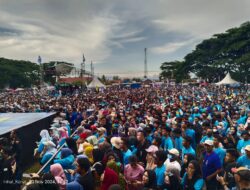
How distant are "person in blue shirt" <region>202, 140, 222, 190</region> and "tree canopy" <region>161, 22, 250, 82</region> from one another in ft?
155

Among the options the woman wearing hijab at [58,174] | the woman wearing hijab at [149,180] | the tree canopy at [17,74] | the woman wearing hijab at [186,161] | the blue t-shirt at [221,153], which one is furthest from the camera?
the tree canopy at [17,74]

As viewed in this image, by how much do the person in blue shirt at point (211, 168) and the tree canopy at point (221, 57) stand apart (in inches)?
1865

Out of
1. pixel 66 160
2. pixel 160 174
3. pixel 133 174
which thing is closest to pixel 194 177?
pixel 160 174

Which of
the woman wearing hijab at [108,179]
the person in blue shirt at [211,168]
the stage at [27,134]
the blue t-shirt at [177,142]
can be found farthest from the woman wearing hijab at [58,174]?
the stage at [27,134]

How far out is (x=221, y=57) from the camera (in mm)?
60094

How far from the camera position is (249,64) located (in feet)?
162

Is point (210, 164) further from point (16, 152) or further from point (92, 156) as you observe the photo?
point (16, 152)

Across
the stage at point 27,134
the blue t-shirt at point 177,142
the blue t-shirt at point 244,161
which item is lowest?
the stage at point 27,134

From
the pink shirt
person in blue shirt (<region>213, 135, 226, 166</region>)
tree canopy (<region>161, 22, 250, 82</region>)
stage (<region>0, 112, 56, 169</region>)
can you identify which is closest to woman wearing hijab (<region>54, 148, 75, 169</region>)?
the pink shirt

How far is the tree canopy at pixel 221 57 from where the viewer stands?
174ft

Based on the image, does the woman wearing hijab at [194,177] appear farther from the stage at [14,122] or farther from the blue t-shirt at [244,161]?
the stage at [14,122]

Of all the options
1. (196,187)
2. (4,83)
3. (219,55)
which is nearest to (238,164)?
(196,187)

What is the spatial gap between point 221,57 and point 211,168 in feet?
189

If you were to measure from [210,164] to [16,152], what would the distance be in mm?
4911
